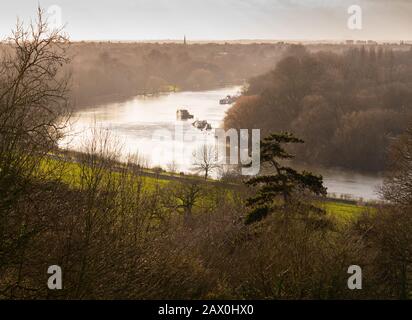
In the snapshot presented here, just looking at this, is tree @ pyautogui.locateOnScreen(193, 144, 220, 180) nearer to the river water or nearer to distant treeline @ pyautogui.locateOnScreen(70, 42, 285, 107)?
the river water

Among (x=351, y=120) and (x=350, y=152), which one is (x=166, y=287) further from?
(x=351, y=120)

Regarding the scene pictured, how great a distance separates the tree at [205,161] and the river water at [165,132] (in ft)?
1.01

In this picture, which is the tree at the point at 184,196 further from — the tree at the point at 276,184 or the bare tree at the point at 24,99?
the bare tree at the point at 24,99

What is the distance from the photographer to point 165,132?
86.2ft

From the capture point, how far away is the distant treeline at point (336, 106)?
23.4 meters

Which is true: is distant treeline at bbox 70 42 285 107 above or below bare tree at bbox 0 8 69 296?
above

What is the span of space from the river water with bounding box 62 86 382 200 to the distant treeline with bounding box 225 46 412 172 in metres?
1.76

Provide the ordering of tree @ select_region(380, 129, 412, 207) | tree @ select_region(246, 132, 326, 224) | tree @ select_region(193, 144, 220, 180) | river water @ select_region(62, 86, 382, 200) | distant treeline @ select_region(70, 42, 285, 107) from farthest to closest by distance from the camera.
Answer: distant treeline @ select_region(70, 42, 285, 107) → river water @ select_region(62, 86, 382, 200) → tree @ select_region(193, 144, 220, 180) → tree @ select_region(380, 129, 412, 207) → tree @ select_region(246, 132, 326, 224)

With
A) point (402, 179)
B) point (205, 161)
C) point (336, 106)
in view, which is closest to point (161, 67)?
point (336, 106)

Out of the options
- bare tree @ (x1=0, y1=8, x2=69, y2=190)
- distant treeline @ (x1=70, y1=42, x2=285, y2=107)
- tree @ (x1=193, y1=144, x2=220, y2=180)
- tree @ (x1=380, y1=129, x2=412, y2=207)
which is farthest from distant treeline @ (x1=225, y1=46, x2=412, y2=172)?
bare tree @ (x1=0, y1=8, x2=69, y2=190)

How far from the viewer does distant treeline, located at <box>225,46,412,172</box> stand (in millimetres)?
23359

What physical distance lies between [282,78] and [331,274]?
26.6m
